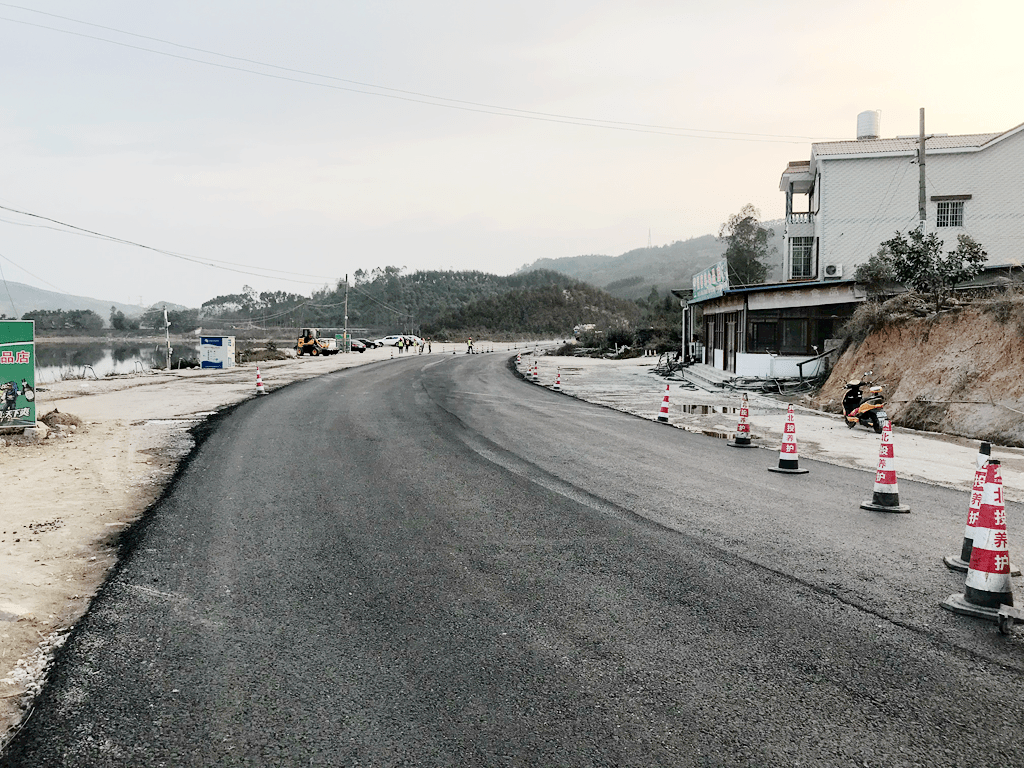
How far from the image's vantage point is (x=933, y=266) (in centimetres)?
2073

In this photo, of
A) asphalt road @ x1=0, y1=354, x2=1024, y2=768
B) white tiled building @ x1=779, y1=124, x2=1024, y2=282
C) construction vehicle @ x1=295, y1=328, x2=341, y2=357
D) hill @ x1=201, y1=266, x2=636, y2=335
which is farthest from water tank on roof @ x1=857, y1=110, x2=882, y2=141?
hill @ x1=201, y1=266, x2=636, y2=335

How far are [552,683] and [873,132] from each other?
126 ft

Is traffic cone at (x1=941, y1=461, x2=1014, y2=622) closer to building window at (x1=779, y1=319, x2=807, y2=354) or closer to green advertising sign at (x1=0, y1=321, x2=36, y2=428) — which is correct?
green advertising sign at (x1=0, y1=321, x2=36, y2=428)

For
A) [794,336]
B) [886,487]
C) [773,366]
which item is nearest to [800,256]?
[794,336]

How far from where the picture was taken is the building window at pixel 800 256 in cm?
3488

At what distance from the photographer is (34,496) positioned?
8656 millimetres

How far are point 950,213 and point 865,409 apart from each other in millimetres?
20599

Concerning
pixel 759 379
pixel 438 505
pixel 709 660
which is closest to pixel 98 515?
pixel 438 505

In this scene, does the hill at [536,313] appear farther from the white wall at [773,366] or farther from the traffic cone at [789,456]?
the traffic cone at [789,456]

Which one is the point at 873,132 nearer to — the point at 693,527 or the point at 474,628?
the point at 693,527

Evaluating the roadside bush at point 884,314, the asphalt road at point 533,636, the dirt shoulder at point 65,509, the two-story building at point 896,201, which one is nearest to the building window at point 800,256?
the two-story building at point 896,201

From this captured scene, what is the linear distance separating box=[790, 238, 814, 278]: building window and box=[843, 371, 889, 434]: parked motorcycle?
20.2 m

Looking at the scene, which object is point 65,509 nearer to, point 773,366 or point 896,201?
point 773,366

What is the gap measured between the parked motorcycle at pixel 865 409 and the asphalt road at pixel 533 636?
6359mm
